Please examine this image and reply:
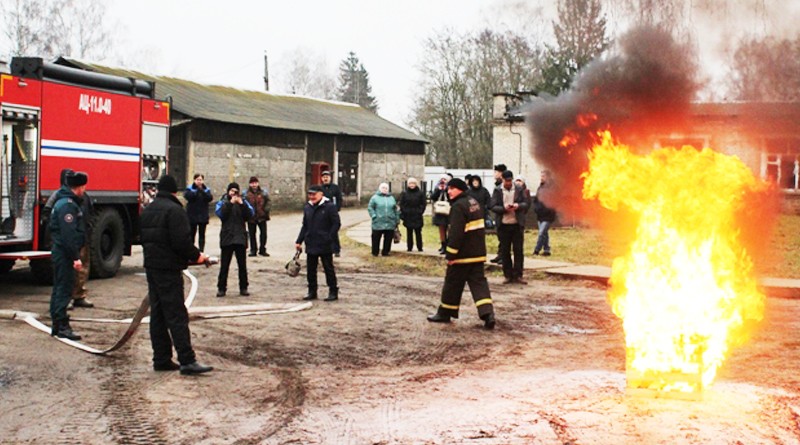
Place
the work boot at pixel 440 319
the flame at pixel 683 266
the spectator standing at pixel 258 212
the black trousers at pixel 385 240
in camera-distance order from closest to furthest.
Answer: the flame at pixel 683 266 < the work boot at pixel 440 319 < the black trousers at pixel 385 240 < the spectator standing at pixel 258 212

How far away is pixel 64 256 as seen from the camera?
10.7 metres

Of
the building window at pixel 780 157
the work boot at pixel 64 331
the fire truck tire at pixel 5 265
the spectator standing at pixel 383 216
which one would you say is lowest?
the work boot at pixel 64 331

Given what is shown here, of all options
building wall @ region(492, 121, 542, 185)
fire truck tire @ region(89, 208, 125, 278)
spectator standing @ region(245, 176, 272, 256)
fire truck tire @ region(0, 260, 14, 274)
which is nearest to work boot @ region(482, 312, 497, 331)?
fire truck tire @ region(89, 208, 125, 278)

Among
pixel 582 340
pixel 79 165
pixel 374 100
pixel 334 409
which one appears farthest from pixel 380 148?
pixel 374 100

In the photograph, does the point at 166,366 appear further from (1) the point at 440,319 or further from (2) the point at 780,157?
(2) the point at 780,157

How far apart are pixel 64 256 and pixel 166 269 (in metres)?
2.13

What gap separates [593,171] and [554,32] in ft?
4.81

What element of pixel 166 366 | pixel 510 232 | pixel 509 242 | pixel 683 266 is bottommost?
pixel 166 366

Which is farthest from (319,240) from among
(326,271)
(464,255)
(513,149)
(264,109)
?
(264,109)

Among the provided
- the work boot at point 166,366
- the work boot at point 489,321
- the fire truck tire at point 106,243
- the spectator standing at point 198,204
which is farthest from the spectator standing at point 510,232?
the work boot at point 166,366

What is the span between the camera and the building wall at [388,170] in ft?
157

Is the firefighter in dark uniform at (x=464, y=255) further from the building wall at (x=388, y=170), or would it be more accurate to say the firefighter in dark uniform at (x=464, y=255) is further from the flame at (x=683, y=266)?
the building wall at (x=388, y=170)

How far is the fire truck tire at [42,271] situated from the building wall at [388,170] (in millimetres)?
32218

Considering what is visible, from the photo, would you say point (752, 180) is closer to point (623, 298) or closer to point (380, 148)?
point (623, 298)
